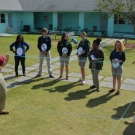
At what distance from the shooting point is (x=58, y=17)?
2842 cm

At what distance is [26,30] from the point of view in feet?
91.7

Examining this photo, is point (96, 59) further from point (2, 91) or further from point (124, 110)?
point (2, 91)

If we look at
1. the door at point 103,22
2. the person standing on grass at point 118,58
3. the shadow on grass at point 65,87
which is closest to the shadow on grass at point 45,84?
the shadow on grass at point 65,87

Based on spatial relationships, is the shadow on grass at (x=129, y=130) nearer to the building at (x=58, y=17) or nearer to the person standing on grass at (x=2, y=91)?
the person standing on grass at (x=2, y=91)

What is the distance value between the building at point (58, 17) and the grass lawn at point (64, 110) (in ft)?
61.9

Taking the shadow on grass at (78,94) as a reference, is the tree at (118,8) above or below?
above

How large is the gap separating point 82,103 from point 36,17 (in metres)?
25.3

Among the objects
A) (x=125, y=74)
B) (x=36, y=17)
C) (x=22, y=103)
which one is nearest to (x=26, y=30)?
(x=36, y=17)

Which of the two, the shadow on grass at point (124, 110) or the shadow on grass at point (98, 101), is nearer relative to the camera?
the shadow on grass at point (124, 110)

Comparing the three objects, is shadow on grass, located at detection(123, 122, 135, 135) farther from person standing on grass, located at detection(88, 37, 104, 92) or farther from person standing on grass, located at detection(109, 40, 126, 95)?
person standing on grass, located at detection(88, 37, 104, 92)

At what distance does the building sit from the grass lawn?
18.9 metres

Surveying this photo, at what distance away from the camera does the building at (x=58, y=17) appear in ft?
84.3

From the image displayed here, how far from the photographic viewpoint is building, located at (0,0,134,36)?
84.3ft

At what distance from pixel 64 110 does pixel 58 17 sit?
24.1 metres
